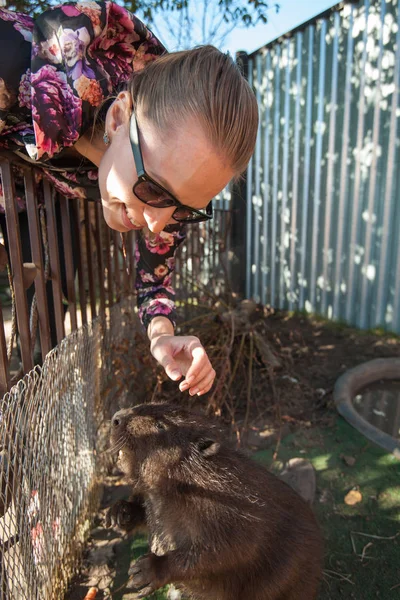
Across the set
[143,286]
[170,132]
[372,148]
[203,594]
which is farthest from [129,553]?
[372,148]

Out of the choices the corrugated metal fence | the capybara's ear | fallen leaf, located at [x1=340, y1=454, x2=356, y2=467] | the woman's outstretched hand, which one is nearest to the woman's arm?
the woman's outstretched hand

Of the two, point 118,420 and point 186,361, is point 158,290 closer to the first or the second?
point 186,361

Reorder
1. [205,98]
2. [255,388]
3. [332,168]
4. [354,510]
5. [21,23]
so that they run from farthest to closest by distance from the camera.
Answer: [332,168] < [255,388] < [354,510] < [21,23] < [205,98]

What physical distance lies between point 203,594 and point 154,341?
1044mm

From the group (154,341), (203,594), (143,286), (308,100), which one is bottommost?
(203,594)

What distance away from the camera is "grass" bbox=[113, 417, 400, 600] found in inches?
84.6

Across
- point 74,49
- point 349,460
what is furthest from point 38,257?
point 349,460

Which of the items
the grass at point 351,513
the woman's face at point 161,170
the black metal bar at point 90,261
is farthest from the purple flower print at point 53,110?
the grass at point 351,513

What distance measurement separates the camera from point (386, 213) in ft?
16.4

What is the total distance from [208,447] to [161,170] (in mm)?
1085

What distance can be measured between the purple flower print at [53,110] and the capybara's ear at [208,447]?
1223mm

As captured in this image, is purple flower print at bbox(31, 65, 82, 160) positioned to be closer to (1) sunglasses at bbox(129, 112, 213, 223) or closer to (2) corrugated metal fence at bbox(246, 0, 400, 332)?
(1) sunglasses at bbox(129, 112, 213, 223)

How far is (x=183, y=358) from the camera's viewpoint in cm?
188

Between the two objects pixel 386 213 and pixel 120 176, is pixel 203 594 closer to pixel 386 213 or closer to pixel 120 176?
pixel 120 176
